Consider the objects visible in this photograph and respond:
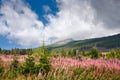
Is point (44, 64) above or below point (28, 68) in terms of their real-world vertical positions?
above

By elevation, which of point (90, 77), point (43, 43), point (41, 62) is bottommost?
point (90, 77)

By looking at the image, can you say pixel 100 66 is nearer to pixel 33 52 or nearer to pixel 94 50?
pixel 33 52

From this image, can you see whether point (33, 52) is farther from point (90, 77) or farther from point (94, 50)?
point (94, 50)

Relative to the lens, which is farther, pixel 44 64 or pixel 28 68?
pixel 44 64

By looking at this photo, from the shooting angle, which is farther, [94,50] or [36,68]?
[94,50]

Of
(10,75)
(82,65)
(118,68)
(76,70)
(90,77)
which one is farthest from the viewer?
(118,68)

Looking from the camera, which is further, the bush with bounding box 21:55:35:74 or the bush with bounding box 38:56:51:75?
the bush with bounding box 38:56:51:75

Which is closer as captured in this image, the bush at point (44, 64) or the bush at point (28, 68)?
the bush at point (28, 68)

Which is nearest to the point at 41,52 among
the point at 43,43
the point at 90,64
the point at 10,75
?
the point at 43,43

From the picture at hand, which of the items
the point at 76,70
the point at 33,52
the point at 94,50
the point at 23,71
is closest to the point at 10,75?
the point at 23,71

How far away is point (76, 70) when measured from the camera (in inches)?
549

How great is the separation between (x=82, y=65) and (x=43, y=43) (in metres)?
3.27

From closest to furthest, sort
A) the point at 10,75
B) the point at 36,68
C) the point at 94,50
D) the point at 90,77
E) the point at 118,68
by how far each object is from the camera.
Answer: the point at 10,75 < the point at 90,77 < the point at 36,68 < the point at 118,68 < the point at 94,50

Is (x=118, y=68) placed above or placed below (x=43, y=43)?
below
